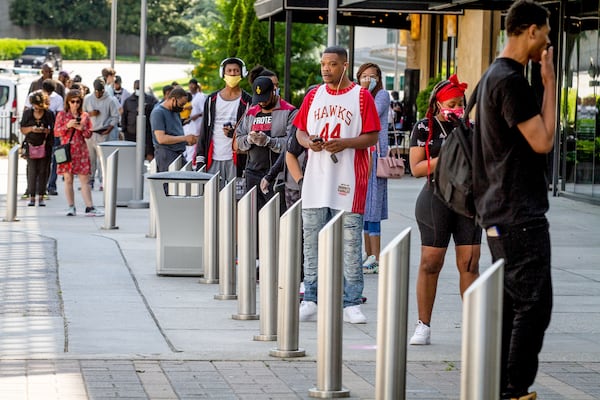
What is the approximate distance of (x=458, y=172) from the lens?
6.38 m

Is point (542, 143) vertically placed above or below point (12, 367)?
above

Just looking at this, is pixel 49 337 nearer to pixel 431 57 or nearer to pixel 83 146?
pixel 83 146

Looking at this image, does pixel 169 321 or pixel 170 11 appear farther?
pixel 170 11

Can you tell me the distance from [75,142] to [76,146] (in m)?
0.06

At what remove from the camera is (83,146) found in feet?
57.7

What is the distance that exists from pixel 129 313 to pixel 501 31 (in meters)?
17.6

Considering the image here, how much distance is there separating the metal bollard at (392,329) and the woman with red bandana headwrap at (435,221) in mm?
2148

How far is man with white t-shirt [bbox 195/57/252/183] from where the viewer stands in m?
12.4

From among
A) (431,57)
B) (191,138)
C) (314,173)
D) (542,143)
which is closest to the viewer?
(542,143)

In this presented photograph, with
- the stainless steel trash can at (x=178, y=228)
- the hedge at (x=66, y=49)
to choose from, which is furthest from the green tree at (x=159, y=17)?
the stainless steel trash can at (x=178, y=228)

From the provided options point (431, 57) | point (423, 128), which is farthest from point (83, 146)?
point (431, 57)

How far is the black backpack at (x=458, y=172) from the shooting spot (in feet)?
20.8

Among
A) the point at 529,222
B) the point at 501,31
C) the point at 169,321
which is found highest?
the point at 501,31

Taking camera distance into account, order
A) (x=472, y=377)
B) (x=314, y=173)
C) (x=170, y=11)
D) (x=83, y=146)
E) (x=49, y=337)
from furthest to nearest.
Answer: (x=170, y=11)
(x=83, y=146)
(x=314, y=173)
(x=49, y=337)
(x=472, y=377)
